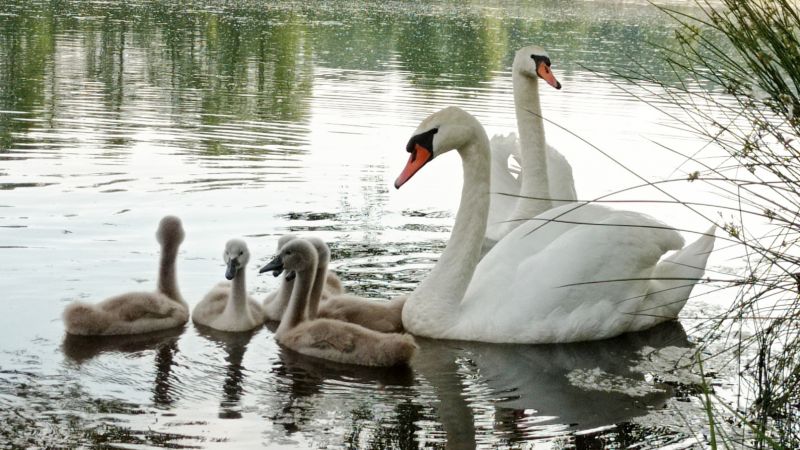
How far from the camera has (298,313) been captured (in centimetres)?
797

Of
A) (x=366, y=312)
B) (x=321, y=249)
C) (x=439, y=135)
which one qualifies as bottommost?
(x=366, y=312)

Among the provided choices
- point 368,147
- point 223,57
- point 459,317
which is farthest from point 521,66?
point 223,57

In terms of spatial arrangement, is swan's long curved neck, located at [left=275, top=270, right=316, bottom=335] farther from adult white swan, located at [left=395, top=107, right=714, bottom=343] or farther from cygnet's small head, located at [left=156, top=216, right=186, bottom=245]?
cygnet's small head, located at [left=156, top=216, right=186, bottom=245]

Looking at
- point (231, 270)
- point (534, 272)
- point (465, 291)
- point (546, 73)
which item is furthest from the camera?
point (546, 73)

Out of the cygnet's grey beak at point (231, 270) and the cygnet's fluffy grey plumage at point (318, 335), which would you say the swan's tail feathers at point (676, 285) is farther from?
the cygnet's grey beak at point (231, 270)

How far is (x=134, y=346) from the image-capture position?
25.6 ft

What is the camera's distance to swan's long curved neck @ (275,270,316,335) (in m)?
7.93

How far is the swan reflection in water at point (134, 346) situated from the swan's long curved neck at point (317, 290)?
89 cm

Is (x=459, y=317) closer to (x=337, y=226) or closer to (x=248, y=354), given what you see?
(x=248, y=354)

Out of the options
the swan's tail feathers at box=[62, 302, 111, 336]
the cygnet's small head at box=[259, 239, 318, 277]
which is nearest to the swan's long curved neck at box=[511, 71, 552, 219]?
the cygnet's small head at box=[259, 239, 318, 277]

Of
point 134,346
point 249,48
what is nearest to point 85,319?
point 134,346

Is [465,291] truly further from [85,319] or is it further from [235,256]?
[85,319]

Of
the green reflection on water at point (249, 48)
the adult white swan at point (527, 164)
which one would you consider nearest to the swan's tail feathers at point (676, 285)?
the adult white swan at point (527, 164)

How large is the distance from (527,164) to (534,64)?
93 cm
